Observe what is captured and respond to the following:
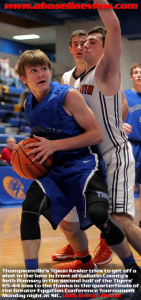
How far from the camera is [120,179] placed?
2.77 metres

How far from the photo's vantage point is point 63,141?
2697mm

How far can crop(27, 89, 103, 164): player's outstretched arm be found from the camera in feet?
8.80

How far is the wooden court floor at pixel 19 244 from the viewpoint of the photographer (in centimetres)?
352

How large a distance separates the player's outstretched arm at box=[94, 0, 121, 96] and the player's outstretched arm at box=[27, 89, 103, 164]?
0.28 m

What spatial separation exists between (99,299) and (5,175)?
578 cm

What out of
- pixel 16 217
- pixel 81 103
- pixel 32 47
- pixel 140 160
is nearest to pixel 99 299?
pixel 81 103

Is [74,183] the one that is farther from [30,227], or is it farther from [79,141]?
[30,227]

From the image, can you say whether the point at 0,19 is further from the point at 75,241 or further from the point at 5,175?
the point at 75,241

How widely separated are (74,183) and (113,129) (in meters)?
0.53

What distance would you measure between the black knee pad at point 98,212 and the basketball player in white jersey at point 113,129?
0.27m

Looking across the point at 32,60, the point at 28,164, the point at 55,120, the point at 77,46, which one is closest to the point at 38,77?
the point at 32,60

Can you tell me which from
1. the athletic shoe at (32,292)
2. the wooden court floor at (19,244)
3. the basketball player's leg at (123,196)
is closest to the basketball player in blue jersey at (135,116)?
the wooden court floor at (19,244)

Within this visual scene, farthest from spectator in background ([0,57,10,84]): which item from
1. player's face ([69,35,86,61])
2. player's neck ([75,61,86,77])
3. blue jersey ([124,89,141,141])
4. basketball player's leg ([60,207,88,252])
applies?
basketball player's leg ([60,207,88,252])

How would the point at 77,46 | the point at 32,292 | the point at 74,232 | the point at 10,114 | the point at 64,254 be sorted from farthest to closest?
the point at 10,114 → the point at 77,46 → the point at 64,254 → the point at 74,232 → the point at 32,292
